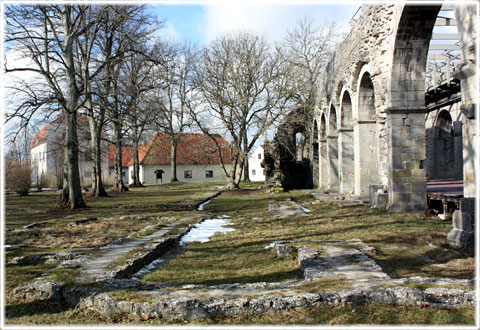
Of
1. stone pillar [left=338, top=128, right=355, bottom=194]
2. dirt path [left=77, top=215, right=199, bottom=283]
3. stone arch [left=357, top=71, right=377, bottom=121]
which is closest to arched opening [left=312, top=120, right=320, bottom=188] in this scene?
stone pillar [left=338, top=128, right=355, bottom=194]

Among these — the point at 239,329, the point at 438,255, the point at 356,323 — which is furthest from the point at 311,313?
the point at 438,255

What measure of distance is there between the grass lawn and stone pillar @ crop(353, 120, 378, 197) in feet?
6.48

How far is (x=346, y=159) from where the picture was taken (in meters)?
17.1

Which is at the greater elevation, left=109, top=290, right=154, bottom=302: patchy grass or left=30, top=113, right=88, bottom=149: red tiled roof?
left=30, top=113, right=88, bottom=149: red tiled roof

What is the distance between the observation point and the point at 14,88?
1379 cm

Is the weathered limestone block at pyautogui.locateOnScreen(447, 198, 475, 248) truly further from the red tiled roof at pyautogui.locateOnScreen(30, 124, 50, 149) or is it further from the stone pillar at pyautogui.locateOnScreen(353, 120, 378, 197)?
the red tiled roof at pyautogui.locateOnScreen(30, 124, 50, 149)

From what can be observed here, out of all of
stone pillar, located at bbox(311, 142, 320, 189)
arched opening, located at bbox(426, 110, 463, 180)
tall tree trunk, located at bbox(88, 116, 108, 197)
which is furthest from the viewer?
stone pillar, located at bbox(311, 142, 320, 189)

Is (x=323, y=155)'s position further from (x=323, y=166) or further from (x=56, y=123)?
(x=56, y=123)

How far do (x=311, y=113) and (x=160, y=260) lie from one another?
827 inches

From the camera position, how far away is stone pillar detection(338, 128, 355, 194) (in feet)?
56.1

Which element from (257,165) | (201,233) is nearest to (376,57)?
(201,233)

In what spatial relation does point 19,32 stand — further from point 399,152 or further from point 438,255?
point 438,255

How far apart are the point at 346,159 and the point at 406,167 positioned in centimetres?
605

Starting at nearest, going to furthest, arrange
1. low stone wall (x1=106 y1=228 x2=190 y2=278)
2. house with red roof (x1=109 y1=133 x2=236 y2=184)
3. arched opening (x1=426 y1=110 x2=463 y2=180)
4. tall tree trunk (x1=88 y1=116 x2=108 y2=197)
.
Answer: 1. low stone wall (x1=106 y1=228 x2=190 y2=278)
2. tall tree trunk (x1=88 y1=116 x2=108 y2=197)
3. arched opening (x1=426 y1=110 x2=463 y2=180)
4. house with red roof (x1=109 y1=133 x2=236 y2=184)
